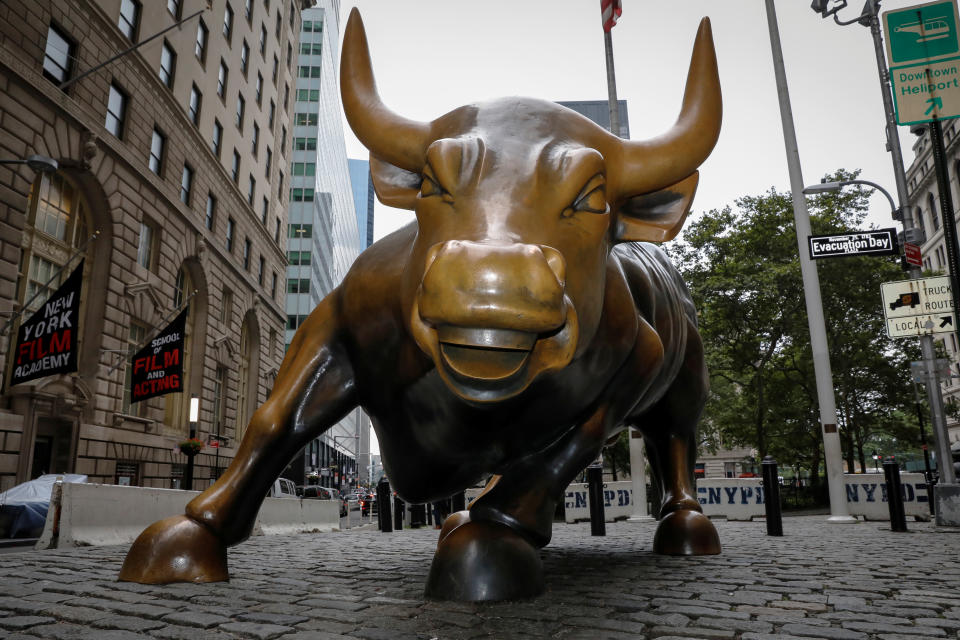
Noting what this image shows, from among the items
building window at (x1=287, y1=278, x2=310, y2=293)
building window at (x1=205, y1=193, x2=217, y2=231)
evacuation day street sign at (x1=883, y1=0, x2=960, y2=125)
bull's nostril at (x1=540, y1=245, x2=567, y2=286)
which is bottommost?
bull's nostril at (x1=540, y1=245, x2=567, y2=286)

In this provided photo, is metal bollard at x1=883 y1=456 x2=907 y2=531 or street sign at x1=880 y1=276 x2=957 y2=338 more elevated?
street sign at x1=880 y1=276 x2=957 y2=338

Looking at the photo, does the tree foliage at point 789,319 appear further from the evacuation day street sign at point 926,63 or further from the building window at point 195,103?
the building window at point 195,103

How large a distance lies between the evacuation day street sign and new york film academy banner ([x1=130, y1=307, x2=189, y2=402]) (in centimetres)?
1323

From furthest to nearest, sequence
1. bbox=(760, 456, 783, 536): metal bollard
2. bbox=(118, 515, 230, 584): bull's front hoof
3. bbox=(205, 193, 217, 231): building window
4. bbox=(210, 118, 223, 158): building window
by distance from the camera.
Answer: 1. bbox=(210, 118, 223, 158): building window
2. bbox=(205, 193, 217, 231): building window
3. bbox=(760, 456, 783, 536): metal bollard
4. bbox=(118, 515, 230, 584): bull's front hoof

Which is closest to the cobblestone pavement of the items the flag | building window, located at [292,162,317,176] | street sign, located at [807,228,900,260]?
street sign, located at [807,228,900,260]

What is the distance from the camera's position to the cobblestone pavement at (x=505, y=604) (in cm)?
204

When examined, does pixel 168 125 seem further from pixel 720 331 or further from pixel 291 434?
pixel 291 434

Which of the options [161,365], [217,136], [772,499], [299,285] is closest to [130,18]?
[217,136]

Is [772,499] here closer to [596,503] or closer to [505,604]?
[596,503]

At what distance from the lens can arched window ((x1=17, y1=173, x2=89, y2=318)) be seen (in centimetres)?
1459

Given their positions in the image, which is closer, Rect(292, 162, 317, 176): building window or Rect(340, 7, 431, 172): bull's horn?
Rect(340, 7, 431, 172): bull's horn

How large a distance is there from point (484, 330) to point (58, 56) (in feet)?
57.9

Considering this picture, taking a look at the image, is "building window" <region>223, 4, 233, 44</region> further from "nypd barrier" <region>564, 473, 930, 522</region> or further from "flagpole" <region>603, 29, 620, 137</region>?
"nypd barrier" <region>564, 473, 930, 522</region>

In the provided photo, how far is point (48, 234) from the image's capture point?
15.2 metres
